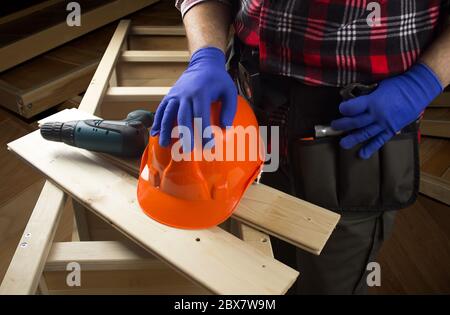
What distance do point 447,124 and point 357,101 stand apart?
5.05ft

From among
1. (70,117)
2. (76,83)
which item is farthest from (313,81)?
(76,83)

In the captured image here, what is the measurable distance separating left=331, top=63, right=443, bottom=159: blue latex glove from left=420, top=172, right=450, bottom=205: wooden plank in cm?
127

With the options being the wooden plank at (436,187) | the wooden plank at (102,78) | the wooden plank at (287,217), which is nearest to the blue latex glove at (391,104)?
the wooden plank at (287,217)

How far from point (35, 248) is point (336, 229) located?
2.24ft

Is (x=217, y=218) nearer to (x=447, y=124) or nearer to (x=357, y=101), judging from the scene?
(x=357, y=101)

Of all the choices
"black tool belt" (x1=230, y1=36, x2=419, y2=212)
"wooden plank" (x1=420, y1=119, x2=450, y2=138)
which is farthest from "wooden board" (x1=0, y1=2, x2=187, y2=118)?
"wooden plank" (x1=420, y1=119, x2=450, y2=138)

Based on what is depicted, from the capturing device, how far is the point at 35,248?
0.81m

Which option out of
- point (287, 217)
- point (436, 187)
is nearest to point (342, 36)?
point (287, 217)

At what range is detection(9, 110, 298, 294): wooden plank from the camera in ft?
2.37

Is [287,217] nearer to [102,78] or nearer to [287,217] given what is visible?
[287,217]

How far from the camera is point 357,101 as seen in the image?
2.74 feet

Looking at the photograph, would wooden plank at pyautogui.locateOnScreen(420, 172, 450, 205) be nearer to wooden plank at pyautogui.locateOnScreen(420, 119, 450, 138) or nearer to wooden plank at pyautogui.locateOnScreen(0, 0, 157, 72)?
wooden plank at pyautogui.locateOnScreen(420, 119, 450, 138)

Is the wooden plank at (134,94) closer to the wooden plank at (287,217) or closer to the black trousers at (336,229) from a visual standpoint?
the black trousers at (336,229)

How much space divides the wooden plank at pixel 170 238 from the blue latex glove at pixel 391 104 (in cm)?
34
